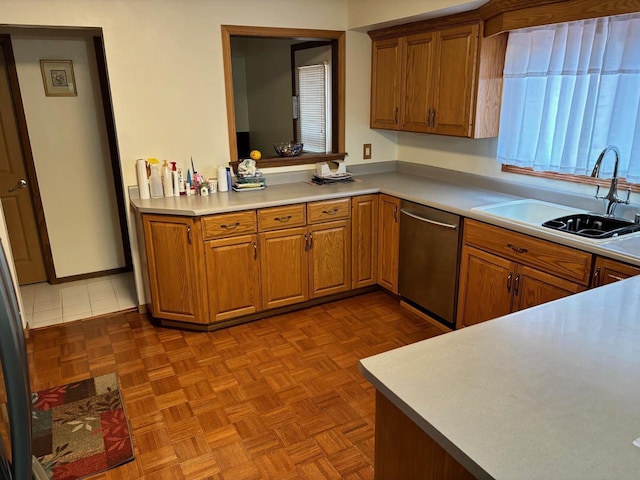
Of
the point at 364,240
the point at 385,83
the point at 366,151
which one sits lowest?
the point at 364,240

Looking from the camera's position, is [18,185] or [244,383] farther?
[18,185]

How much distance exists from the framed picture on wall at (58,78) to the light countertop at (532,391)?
12.0ft

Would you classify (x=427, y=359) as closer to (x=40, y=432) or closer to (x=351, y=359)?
(x=351, y=359)

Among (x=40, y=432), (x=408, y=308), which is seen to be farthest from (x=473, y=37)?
(x=40, y=432)

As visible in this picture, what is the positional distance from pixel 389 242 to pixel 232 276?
3.84 ft

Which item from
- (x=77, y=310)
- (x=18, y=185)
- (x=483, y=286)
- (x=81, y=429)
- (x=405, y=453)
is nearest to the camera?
(x=405, y=453)

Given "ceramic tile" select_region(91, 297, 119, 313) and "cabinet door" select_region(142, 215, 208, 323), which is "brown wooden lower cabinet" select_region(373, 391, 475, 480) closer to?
"cabinet door" select_region(142, 215, 208, 323)

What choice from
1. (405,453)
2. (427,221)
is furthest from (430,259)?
(405,453)

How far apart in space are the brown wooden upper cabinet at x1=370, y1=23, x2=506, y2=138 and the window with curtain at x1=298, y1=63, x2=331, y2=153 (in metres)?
0.83

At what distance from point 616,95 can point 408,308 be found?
73.4 inches

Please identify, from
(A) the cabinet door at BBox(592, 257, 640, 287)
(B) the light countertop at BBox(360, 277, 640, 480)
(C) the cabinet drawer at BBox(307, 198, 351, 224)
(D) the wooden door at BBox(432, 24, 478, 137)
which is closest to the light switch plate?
(C) the cabinet drawer at BBox(307, 198, 351, 224)

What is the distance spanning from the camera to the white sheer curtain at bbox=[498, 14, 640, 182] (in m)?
2.48

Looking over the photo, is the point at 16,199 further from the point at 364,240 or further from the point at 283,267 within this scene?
the point at 364,240

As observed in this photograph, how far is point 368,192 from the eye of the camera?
3.63 metres
